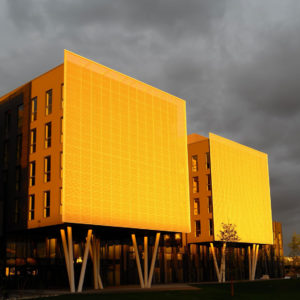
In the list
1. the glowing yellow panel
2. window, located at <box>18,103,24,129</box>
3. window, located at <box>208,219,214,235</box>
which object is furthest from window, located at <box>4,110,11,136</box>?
window, located at <box>208,219,214,235</box>

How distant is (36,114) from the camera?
4772cm

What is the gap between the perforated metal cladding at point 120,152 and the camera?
43.0m

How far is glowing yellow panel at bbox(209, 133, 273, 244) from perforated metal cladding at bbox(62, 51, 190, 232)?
1462 cm

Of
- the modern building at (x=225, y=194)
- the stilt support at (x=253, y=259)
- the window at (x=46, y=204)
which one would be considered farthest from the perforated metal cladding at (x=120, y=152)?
the stilt support at (x=253, y=259)

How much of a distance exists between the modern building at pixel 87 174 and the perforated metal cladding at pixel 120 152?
0.32 feet

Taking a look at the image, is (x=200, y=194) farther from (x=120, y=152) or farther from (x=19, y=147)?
(x=19, y=147)

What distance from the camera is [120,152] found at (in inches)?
1853

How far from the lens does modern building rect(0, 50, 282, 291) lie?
43.2 m

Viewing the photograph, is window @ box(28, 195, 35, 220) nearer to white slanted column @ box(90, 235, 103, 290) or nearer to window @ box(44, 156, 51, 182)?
Result: window @ box(44, 156, 51, 182)

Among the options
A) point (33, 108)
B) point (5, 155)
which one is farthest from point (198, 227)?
point (33, 108)

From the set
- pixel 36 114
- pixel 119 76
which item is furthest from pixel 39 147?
pixel 119 76

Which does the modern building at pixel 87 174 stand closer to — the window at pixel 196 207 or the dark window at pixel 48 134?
the dark window at pixel 48 134

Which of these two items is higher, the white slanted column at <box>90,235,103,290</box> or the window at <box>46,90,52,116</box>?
the window at <box>46,90,52,116</box>

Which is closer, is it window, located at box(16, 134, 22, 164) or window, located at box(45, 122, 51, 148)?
window, located at box(45, 122, 51, 148)
